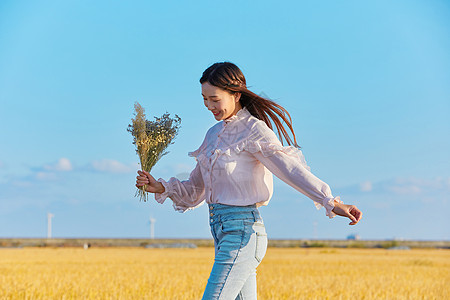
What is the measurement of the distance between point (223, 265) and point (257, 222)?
1.08 feet

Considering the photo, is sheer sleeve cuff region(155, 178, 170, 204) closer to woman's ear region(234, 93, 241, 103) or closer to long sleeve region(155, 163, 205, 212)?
long sleeve region(155, 163, 205, 212)

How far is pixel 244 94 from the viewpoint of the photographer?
3.66m

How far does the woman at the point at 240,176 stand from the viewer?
10.7ft

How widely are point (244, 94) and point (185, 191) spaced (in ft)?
2.51

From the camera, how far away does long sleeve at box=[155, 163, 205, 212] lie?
387 cm

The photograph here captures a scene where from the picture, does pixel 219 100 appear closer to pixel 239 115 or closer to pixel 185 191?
pixel 239 115

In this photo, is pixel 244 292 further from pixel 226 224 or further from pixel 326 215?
pixel 326 215

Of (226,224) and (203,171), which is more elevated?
(203,171)

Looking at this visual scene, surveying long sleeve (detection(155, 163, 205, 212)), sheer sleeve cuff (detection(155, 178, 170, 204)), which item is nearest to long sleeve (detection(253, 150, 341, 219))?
long sleeve (detection(155, 163, 205, 212))

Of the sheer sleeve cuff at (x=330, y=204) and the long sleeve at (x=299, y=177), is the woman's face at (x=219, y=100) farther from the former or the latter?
the sheer sleeve cuff at (x=330, y=204)

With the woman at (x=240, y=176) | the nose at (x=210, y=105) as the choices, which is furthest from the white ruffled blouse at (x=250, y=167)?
the nose at (x=210, y=105)

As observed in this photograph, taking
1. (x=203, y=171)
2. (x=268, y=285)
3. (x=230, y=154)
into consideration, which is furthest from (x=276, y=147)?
(x=268, y=285)

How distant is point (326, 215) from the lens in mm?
3283

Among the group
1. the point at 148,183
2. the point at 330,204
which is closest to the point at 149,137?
the point at 148,183
